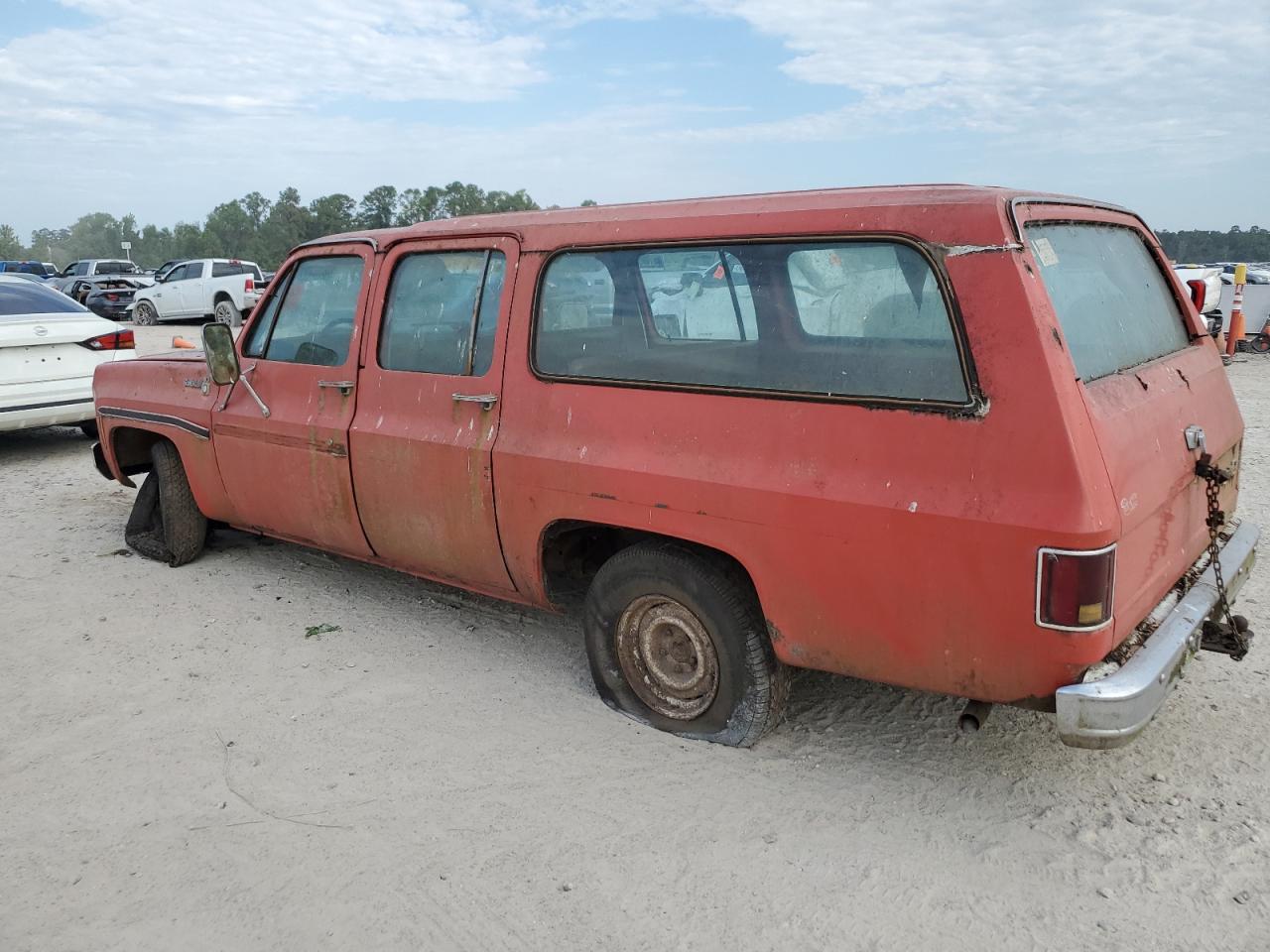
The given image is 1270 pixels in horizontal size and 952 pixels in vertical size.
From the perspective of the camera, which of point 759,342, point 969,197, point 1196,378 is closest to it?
point 969,197

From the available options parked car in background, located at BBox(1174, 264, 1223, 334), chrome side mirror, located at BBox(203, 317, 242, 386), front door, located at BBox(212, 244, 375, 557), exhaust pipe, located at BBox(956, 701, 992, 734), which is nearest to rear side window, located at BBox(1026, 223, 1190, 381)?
exhaust pipe, located at BBox(956, 701, 992, 734)

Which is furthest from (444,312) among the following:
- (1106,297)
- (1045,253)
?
(1106,297)

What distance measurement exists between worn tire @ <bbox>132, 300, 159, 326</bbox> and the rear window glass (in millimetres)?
15773

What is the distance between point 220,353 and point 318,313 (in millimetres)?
540

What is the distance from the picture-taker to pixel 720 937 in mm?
2479

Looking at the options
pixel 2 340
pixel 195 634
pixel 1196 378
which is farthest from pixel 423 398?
pixel 2 340

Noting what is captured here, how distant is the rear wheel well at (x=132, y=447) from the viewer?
224 inches

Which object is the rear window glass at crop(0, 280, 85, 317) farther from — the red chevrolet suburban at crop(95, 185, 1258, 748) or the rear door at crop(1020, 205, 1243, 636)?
the rear door at crop(1020, 205, 1243, 636)

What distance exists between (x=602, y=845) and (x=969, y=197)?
2156 mm

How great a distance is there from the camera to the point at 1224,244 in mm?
57906

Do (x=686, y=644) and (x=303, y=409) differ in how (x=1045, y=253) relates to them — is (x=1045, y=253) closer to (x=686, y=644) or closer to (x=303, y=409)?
(x=686, y=644)

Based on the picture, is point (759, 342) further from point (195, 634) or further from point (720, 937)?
point (195, 634)

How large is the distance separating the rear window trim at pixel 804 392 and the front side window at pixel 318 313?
3.84ft

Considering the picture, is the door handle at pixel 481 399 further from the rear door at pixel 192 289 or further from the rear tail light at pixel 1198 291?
the rear door at pixel 192 289
